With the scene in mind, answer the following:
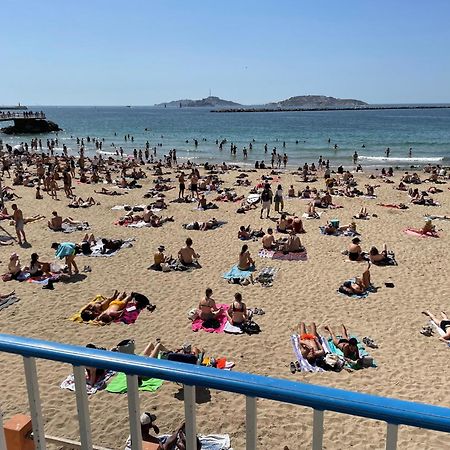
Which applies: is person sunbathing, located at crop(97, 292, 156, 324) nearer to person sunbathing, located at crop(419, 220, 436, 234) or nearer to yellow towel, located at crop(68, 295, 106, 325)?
yellow towel, located at crop(68, 295, 106, 325)

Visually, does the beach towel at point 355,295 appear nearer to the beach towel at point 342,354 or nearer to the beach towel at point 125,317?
the beach towel at point 342,354

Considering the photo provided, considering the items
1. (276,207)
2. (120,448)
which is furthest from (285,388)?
(276,207)

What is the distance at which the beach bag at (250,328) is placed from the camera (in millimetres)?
8281

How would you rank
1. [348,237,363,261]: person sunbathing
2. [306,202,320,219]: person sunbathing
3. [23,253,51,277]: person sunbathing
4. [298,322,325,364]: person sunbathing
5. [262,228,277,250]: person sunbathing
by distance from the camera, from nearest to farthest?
[298,322,325,364]: person sunbathing
[23,253,51,277]: person sunbathing
[348,237,363,261]: person sunbathing
[262,228,277,250]: person sunbathing
[306,202,320,219]: person sunbathing

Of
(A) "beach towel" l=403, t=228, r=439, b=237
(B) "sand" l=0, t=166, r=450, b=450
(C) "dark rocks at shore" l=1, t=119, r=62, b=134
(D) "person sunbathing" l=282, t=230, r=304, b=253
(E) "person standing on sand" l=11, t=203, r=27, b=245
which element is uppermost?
(C) "dark rocks at shore" l=1, t=119, r=62, b=134

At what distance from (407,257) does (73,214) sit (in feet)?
39.7

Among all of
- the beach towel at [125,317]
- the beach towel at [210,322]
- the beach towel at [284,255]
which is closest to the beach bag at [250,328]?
the beach towel at [210,322]

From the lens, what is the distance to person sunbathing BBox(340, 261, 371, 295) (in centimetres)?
996

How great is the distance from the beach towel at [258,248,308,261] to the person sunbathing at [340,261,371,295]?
227cm

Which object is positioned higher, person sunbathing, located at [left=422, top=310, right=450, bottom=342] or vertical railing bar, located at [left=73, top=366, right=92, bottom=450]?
vertical railing bar, located at [left=73, top=366, right=92, bottom=450]

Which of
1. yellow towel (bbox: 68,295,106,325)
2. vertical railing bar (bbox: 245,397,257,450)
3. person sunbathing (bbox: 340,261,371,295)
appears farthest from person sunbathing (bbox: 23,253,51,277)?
vertical railing bar (bbox: 245,397,257,450)

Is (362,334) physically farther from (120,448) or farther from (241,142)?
(241,142)

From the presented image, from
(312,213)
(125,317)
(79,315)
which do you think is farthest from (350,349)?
(312,213)

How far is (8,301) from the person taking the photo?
966cm
